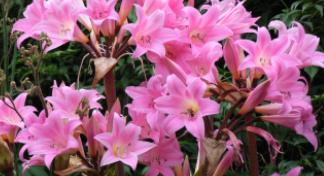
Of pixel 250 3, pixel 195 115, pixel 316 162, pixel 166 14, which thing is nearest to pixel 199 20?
pixel 166 14

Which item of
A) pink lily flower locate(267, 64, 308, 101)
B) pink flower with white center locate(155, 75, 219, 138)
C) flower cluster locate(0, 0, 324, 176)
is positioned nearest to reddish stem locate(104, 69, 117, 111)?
flower cluster locate(0, 0, 324, 176)

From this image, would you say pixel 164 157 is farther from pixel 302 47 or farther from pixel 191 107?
pixel 302 47

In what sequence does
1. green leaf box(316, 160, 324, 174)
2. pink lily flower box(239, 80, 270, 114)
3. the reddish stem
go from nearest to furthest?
pink lily flower box(239, 80, 270, 114) < the reddish stem < green leaf box(316, 160, 324, 174)

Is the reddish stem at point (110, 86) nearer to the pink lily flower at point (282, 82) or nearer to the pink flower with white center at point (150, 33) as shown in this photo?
the pink flower with white center at point (150, 33)

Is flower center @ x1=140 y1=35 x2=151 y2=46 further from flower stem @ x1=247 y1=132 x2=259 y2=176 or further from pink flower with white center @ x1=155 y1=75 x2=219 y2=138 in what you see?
flower stem @ x1=247 y1=132 x2=259 y2=176

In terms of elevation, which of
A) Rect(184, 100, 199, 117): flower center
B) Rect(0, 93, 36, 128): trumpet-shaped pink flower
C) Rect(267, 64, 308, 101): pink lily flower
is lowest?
Rect(0, 93, 36, 128): trumpet-shaped pink flower

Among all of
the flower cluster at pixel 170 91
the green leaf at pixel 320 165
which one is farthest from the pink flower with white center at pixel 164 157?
the green leaf at pixel 320 165

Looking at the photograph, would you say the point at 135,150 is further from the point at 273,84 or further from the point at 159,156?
the point at 273,84
